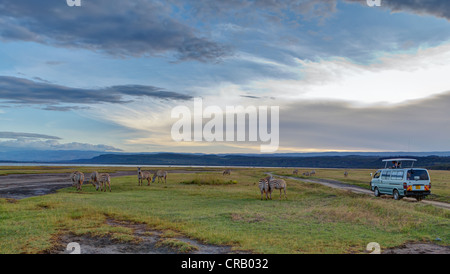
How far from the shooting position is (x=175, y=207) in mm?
24203

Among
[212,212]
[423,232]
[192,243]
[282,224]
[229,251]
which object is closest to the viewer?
[229,251]

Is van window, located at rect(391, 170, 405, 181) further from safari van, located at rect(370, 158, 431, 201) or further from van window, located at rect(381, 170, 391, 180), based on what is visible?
van window, located at rect(381, 170, 391, 180)

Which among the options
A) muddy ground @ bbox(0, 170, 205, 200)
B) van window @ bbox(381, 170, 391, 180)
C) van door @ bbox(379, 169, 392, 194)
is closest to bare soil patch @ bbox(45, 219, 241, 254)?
muddy ground @ bbox(0, 170, 205, 200)

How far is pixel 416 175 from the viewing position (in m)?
28.0

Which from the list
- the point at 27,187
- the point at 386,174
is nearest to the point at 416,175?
the point at 386,174

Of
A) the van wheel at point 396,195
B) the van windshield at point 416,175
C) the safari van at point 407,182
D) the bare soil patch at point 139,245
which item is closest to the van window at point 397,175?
the safari van at point 407,182

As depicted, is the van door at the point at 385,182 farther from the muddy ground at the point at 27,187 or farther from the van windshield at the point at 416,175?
the muddy ground at the point at 27,187

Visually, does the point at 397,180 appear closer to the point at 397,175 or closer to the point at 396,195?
the point at 397,175

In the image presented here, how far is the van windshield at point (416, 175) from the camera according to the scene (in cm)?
2800
